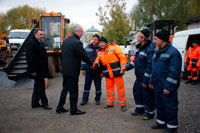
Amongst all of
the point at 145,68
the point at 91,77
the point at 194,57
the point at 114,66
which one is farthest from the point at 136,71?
the point at 194,57

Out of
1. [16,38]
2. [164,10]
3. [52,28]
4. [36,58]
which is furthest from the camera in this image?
[164,10]

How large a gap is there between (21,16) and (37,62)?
145 feet

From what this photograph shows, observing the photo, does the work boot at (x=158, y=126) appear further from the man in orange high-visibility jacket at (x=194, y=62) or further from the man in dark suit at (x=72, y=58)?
the man in orange high-visibility jacket at (x=194, y=62)

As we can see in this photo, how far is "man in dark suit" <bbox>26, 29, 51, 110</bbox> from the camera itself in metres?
5.38

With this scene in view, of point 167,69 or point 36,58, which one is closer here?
point 167,69

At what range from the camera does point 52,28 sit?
39.6ft

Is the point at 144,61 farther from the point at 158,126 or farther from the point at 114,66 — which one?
the point at 158,126

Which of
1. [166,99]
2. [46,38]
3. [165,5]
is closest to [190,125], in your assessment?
[166,99]

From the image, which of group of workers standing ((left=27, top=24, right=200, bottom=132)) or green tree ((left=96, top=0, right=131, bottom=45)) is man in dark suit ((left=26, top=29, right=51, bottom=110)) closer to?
group of workers standing ((left=27, top=24, right=200, bottom=132))

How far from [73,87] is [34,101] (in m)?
1.50

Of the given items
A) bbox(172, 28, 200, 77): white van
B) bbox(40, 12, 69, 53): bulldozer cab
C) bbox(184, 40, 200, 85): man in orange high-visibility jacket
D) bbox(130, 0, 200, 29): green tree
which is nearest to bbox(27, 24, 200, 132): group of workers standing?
bbox(184, 40, 200, 85): man in orange high-visibility jacket

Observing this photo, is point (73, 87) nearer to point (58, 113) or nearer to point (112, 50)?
point (58, 113)

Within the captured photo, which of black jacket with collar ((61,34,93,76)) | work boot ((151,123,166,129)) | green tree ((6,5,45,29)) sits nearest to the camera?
work boot ((151,123,166,129))

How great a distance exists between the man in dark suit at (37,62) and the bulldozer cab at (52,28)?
21.1ft
